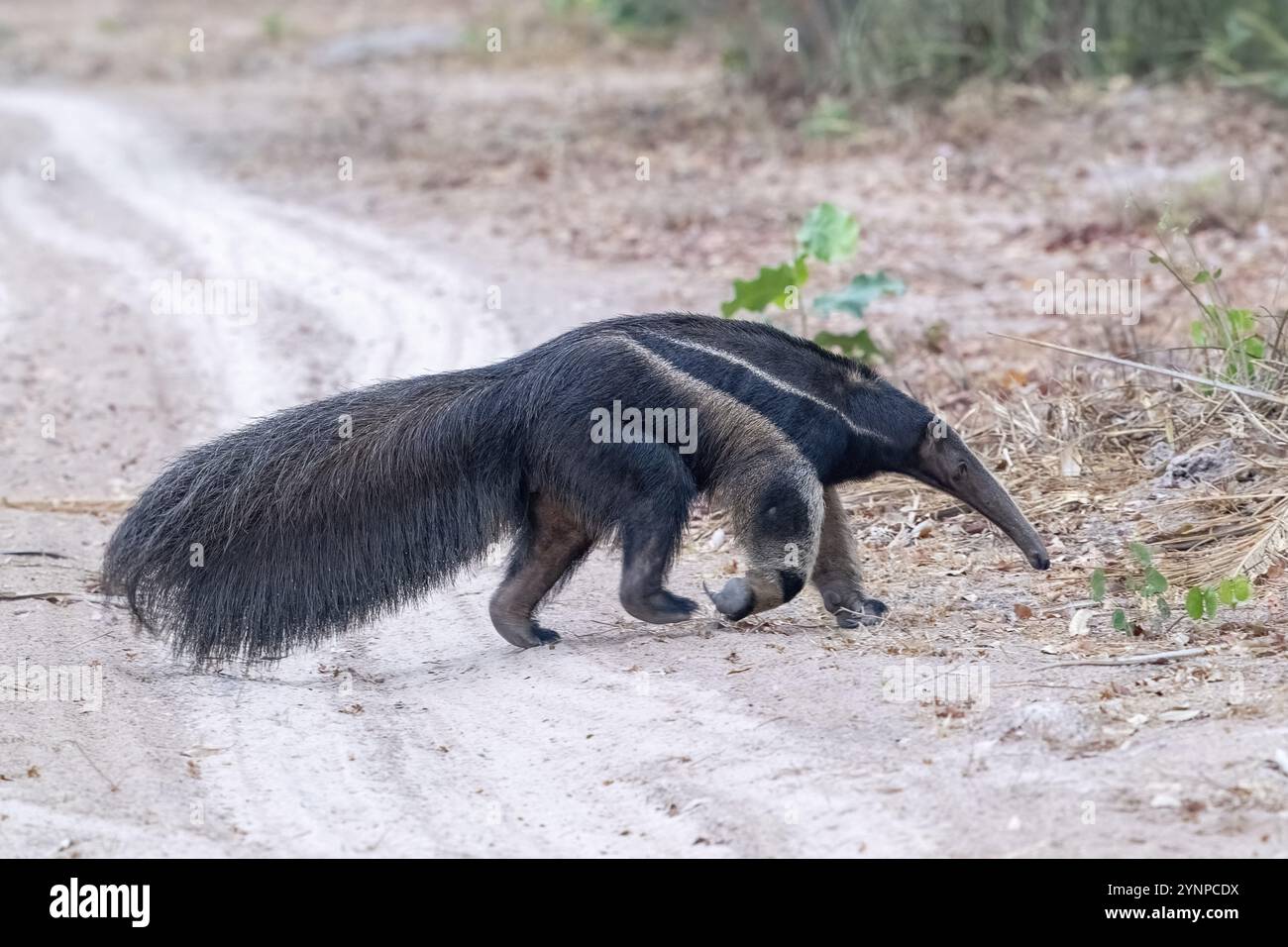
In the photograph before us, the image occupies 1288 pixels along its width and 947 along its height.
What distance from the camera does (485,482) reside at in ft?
18.9

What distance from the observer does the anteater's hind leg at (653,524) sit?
221 inches

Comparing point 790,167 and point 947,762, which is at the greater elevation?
point 790,167

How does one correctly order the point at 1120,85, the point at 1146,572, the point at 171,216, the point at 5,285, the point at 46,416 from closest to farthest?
the point at 1146,572
the point at 46,416
the point at 5,285
the point at 171,216
the point at 1120,85

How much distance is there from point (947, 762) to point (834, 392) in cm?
175

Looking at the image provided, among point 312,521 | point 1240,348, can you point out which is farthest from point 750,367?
point 1240,348

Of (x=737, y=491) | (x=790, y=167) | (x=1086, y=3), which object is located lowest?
(x=737, y=491)

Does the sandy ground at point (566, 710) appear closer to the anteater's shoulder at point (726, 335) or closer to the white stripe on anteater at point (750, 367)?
the white stripe on anteater at point (750, 367)

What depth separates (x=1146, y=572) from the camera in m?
5.63

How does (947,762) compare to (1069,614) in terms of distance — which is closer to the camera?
(947,762)

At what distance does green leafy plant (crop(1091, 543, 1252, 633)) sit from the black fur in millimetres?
1091

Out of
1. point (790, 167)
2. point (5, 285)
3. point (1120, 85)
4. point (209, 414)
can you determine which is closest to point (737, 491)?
point (209, 414)

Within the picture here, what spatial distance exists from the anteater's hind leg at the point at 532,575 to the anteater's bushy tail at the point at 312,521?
0.30 meters

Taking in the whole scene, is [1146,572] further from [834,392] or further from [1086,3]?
[1086,3]
